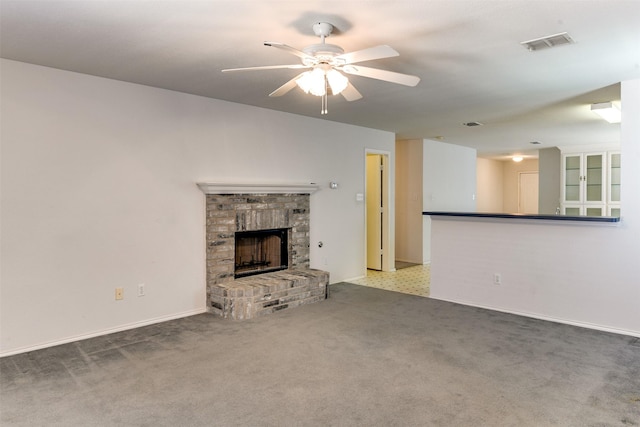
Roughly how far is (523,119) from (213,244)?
174 inches

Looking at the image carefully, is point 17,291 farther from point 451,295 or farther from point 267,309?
point 451,295

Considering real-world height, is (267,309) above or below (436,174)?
below

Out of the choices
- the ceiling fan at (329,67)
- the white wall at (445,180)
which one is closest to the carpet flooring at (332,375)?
the ceiling fan at (329,67)

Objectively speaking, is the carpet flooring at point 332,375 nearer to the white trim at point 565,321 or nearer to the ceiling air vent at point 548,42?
the white trim at point 565,321

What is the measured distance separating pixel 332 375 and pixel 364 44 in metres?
2.33

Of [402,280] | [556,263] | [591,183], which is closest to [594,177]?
[591,183]

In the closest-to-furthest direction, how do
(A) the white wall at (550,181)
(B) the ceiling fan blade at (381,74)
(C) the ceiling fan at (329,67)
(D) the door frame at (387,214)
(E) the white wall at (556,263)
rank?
(C) the ceiling fan at (329,67)
(B) the ceiling fan blade at (381,74)
(E) the white wall at (556,263)
(D) the door frame at (387,214)
(A) the white wall at (550,181)

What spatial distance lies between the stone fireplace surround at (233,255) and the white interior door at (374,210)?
6.41ft

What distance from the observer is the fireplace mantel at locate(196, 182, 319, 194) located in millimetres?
4348

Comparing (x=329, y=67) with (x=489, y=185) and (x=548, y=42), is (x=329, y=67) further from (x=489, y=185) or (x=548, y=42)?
(x=489, y=185)

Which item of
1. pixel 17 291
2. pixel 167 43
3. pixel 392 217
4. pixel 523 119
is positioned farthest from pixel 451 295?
pixel 17 291

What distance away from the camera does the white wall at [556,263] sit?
381 cm

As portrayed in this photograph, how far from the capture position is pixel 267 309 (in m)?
4.38

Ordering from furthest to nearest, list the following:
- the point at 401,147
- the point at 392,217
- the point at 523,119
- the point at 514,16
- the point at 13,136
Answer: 1. the point at 401,147
2. the point at 392,217
3. the point at 523,119
4. the point at 13,136
5. the point at 514,16
